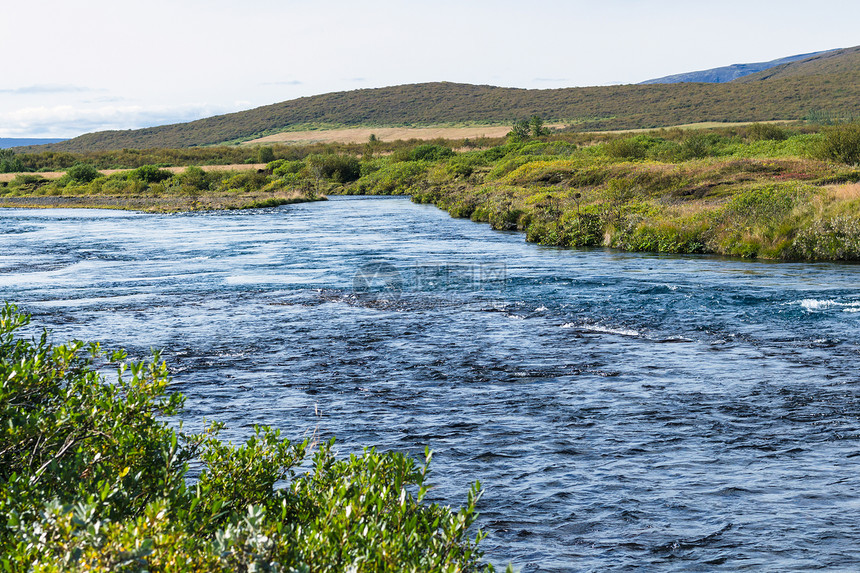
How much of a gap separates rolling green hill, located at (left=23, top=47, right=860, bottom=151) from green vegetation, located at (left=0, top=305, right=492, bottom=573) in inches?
4930

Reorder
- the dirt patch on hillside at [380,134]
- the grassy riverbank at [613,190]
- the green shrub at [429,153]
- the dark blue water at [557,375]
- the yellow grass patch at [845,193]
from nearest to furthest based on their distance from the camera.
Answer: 1. the dark blue water at [557,375]
2. the grassy riverbank at [613,190]
3. the yellow grass patch at [845,193]
4. the green shrub at [429,153]
5. the dirt patch on hillside at [380,134]

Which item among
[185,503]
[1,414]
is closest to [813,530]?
[185,503]

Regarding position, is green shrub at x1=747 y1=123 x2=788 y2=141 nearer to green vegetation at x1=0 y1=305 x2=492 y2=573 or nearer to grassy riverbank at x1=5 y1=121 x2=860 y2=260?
grassy riverbank at x1=5 y1=121 x2=860 y2=260

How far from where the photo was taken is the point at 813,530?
259 inches

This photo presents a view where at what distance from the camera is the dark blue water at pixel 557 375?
6.86 meters

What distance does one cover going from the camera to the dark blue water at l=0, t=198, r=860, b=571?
6859 mm

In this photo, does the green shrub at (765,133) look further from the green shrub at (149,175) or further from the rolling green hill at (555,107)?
the green shrub at (149,175)

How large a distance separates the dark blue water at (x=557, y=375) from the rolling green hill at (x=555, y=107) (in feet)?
366

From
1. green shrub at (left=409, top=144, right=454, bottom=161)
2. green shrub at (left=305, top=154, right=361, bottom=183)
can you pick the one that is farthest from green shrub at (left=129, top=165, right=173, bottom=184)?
green shrub at (left=409, top=144, right=454, bottom=161)

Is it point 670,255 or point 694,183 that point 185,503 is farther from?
point 694,183

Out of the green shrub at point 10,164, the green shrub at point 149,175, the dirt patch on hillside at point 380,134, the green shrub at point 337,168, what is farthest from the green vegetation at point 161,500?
the dirt patch on hillside at point 380,134

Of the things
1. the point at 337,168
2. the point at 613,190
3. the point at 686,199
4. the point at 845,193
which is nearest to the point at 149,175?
the point at 337,168

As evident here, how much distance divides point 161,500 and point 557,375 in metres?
8.67

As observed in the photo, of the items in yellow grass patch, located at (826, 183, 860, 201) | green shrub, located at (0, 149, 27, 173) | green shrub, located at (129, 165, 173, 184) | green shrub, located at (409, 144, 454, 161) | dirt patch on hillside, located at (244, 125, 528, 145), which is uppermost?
dirt patch on hillside, located at (244, 125, 528, 145)
